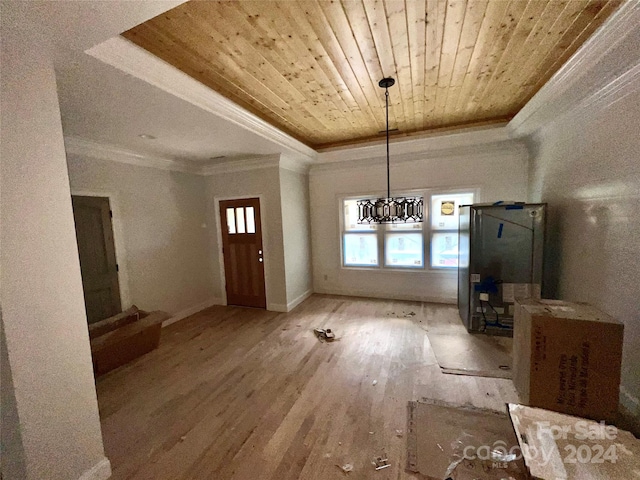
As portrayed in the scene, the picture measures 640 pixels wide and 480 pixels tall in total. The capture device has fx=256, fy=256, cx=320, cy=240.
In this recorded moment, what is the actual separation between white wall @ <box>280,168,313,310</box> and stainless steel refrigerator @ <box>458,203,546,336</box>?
8.77ft

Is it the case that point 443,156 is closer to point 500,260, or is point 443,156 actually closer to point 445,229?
point 445,229

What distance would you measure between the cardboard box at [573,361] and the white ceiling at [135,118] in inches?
123

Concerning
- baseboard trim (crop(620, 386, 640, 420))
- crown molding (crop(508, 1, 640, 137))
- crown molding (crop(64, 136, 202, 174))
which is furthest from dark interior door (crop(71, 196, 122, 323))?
baseboard trim (crop(620, 386, 640, 420))

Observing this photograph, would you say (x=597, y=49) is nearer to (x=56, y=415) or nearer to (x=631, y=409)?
(x=631, y=409)

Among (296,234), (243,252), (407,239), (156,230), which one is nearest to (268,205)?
(296,234)

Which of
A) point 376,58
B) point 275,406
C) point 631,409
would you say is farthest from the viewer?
point 275,406

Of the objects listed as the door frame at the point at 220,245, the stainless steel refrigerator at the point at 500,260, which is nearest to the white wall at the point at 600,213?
the stainless steel refrigerator at the point at 500,260

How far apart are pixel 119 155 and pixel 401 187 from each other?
4.22 m

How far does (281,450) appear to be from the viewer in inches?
68.8

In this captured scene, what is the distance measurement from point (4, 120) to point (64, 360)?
1.21 m

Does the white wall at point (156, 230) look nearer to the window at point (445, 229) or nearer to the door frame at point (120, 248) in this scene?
the door frame at point (120, 248)

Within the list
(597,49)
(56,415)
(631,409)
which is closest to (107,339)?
(56,415)

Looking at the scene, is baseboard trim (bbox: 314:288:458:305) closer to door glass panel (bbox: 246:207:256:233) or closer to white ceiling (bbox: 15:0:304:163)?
door glass panel (bbox: 246:207:256:233)

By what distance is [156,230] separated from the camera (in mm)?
3902
